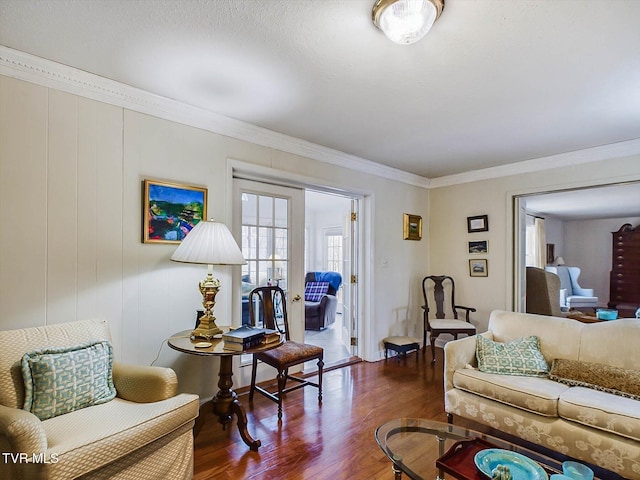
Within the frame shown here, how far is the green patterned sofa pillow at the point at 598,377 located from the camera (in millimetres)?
2061

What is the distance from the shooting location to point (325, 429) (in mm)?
2449

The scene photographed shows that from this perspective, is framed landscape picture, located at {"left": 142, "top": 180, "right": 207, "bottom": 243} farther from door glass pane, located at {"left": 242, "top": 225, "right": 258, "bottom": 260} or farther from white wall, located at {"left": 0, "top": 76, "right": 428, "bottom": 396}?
door glass pane, located at {"left": 242, "top": 225, "right": 258, "bottom": 260}

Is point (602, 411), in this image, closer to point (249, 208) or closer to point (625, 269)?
point (249, 208)

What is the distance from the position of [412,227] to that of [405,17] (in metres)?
3.33

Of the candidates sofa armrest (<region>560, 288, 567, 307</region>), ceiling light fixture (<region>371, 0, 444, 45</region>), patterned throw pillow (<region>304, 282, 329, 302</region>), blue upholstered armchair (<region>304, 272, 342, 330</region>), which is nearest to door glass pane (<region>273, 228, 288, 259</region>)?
ceiling light fixture (<region>371, 0, 444, 45</region>)

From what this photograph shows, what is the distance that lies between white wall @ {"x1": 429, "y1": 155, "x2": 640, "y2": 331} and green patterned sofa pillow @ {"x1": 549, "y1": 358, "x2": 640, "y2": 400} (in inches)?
74.0

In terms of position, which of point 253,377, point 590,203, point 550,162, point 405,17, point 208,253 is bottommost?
point 253,377

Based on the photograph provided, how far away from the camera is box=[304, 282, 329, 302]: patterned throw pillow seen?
616cm

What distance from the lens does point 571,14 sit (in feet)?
5.22

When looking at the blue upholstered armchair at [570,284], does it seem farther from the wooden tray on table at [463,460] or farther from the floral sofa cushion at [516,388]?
the wooden tray on table at [463,460]

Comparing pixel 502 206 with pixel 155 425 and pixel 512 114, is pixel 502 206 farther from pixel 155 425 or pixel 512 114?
pixel 155 425

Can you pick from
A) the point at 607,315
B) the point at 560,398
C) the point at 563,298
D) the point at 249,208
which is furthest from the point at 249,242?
the point at 563,298

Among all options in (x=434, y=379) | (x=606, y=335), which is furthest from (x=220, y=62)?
(x=434, y=379)

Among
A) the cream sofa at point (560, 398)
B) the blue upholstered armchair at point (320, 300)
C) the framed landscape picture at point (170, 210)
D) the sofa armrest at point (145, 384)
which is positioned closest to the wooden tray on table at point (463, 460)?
the cream sofa at point (560, 398)
